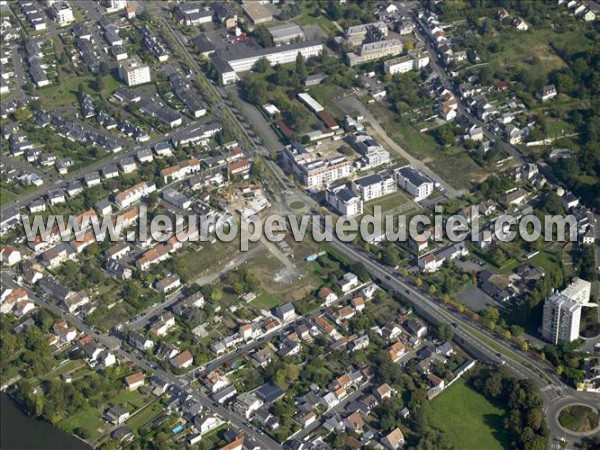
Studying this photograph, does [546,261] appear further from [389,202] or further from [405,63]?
[405,63]

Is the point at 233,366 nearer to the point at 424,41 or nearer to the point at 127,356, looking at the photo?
the point at 127,356

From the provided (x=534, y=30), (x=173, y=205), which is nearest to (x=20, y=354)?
(x=173, y=205)

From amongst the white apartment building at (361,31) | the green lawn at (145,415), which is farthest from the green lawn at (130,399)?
the white apartment building at (361,31)

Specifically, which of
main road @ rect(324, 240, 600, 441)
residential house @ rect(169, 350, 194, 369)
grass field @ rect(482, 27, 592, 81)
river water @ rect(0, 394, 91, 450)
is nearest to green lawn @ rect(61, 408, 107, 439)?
river water @ rect(0, 394, 91, 450)

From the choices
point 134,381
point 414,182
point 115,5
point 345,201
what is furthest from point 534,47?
point 134,381

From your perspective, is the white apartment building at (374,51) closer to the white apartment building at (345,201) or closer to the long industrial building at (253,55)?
the long industrial building at (253,55)

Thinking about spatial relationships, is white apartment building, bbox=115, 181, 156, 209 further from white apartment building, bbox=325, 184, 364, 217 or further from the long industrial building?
the long industrial building
